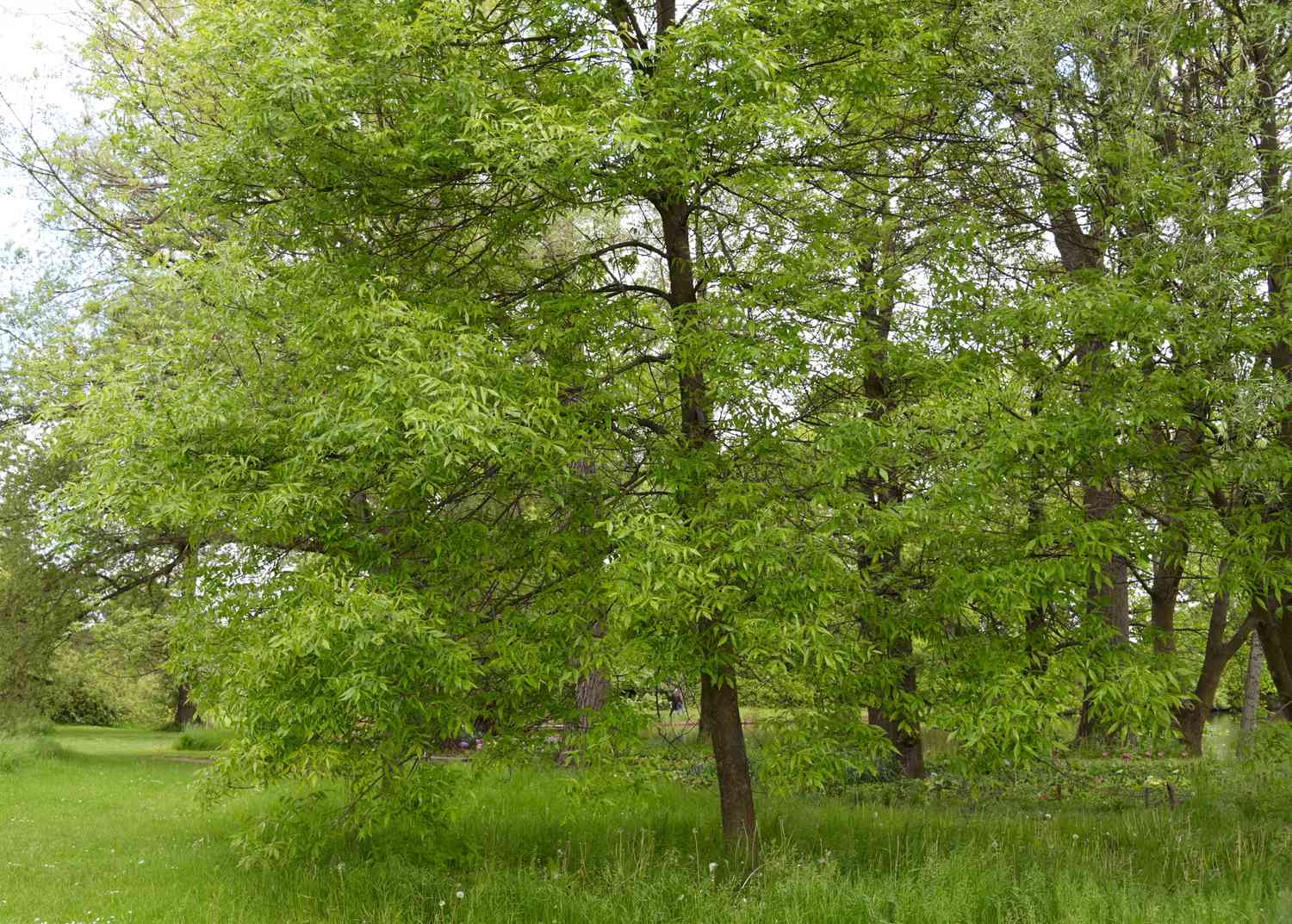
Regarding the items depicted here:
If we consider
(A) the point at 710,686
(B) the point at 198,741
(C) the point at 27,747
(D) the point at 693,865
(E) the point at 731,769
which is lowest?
(B) the point at 198,741

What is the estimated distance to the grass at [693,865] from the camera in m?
6.28

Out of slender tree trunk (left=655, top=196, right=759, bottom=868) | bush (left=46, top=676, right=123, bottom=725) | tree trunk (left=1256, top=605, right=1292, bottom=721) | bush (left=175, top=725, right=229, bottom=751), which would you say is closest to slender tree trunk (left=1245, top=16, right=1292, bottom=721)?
tree trunk (left=1256, top=605, right=1292, bottom=721)

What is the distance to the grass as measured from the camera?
6.28 meters

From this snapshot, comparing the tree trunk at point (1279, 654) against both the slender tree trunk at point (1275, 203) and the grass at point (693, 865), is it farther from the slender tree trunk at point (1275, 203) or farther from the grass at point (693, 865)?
the grass at point (693, 865)

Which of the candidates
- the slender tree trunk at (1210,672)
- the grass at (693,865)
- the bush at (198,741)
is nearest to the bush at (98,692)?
the bush at (198,741)

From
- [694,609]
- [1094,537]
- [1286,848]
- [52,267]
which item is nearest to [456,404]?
[694,609]

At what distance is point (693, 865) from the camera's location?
26.3 ft

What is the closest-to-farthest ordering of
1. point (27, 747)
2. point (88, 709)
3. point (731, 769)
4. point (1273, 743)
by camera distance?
point (1273, 743) < point (731, 769) < point (27, 747) < point (88, 709)

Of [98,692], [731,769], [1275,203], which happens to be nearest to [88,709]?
[98,692]

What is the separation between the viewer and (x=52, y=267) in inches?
634

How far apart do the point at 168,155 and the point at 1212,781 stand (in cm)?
1271

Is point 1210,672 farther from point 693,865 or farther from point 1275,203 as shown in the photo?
point 693,865

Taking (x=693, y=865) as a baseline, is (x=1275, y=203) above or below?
above

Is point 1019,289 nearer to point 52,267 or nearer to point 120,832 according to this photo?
point 120,832
